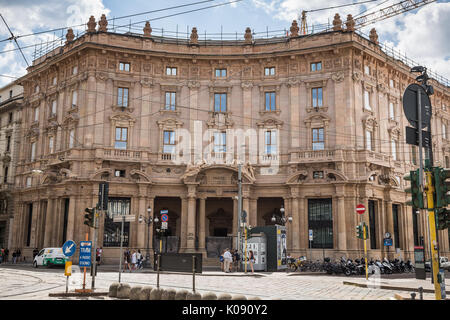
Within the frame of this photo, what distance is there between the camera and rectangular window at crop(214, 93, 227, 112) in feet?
135

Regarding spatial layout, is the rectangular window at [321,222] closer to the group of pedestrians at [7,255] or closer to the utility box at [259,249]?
the utility box at [259,249]

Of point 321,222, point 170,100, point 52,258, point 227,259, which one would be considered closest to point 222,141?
point 170,100

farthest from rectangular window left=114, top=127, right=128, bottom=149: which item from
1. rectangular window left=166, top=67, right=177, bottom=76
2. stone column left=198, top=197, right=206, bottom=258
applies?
stone column left=198, top=197, right=206, bottom=258

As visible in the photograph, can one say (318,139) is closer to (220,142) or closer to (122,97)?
(220,142)

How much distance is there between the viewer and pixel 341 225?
1444 inches

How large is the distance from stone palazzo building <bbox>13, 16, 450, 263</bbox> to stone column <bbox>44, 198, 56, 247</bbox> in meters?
0.09

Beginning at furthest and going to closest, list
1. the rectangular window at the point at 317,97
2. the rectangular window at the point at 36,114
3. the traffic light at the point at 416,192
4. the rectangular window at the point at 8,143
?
the rectangular window at the point at 8,143
the rectangular window at the point at 36,114
the rectangular window at the point at 317,97
the traffic light at the point at 416,192

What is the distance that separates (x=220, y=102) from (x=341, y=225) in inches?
579

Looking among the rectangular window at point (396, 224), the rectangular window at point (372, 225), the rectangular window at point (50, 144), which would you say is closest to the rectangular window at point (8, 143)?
the rectangular window at point (50, 144)

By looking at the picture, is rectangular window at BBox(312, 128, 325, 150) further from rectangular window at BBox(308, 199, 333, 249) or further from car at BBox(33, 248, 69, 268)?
car at BBox(33, 248, 69, 268)

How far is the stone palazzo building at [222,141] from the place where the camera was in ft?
125

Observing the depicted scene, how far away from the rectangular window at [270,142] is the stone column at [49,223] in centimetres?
1903

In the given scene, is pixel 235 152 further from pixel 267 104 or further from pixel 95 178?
pixel 95 178
